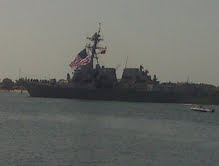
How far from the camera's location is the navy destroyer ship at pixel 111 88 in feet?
445

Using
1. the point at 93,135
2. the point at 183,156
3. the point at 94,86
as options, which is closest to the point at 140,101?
the point at 94,86

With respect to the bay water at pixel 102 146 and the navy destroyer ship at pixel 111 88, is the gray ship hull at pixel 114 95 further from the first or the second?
the bay water at pixel 102 146

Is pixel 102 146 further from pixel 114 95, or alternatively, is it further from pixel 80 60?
pixel 114 95

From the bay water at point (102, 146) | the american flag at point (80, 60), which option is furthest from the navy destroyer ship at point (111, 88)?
the bay water at point (102, 146)

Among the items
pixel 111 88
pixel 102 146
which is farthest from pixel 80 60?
pixel 102 146

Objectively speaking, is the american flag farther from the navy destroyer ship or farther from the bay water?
the bay water

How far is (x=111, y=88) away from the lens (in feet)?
452

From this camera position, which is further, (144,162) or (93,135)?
(93,135)

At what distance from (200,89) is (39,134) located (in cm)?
10396

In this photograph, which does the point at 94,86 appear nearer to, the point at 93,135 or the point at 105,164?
the point at 93,135

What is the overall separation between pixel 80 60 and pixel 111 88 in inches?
697

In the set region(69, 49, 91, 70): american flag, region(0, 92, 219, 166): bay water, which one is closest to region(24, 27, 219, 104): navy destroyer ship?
region(69, 49, 91, 70): american flag

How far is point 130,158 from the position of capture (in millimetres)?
36031

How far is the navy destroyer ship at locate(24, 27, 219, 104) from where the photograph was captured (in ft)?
445
